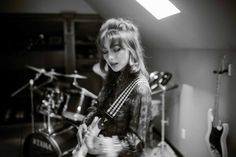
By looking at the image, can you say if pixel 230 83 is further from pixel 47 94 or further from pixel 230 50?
pixel 47 94

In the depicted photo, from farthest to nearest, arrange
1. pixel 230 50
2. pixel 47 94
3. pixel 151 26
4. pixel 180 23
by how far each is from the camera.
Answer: pixel 47 94 → pixel 151 26 → pixel 180 23 → pixel 230 50

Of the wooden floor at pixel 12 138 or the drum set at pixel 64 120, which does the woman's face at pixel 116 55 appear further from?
the wooden floor at pixel 12 138

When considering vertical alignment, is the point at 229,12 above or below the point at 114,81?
above

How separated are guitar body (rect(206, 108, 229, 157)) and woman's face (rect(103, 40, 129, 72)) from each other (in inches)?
32.8

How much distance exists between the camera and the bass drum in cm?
261

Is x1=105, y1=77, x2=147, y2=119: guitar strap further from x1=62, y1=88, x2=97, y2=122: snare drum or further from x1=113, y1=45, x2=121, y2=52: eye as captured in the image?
x1=62, y1=88, x2=97, y2=122: snare drum

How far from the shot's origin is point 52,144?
2588 mm

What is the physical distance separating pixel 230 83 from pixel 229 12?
0.55 m

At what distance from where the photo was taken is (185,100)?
257 centimetres

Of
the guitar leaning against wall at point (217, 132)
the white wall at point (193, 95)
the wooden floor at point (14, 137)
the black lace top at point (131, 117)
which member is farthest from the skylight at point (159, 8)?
the wooden floor at point (14, 137)

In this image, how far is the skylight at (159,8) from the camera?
1800 millimetres

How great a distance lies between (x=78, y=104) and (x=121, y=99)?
1268mm

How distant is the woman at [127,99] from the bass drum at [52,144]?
1.17 m

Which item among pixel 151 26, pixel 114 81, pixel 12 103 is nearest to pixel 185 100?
pixel 151 26
